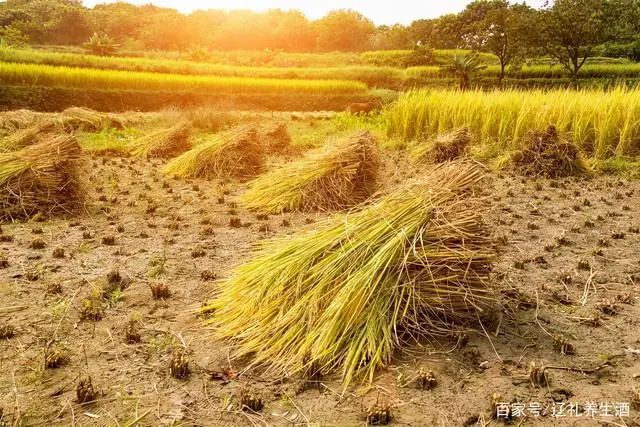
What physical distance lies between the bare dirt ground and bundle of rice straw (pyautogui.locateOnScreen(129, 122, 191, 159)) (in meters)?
3.81

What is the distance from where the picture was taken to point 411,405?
2264mm

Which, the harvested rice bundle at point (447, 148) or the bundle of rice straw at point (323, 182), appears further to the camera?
the harvested rice bundle at point (447, 148)

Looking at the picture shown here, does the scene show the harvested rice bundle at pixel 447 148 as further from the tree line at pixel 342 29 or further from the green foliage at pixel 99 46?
the green foliage at pixel 99 46

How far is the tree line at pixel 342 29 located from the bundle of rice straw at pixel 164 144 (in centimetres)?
2047

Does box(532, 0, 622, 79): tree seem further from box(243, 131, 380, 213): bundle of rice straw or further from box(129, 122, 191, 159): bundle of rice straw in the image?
box(243, 131, 380, 213): bundle of rice straw

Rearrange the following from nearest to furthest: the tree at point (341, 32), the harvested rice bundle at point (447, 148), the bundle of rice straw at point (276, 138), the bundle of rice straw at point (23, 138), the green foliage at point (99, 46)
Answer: the bundle of rice straw at point (23, 138) → the harvested rice bundle at point (447, 148) → the bundle of rice straw at point (276, 138) → the green foliage at point (99, 46) → the tree at point (341, 32)

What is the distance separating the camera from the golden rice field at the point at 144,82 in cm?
1516

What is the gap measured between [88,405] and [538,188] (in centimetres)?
587

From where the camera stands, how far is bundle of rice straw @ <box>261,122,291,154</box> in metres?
9.37

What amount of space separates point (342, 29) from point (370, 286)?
180 feet

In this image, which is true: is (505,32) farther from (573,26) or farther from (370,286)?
(370,286)

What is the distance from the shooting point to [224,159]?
7398 mm

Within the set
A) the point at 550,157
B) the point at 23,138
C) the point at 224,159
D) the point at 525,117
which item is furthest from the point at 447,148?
the point at 23,138

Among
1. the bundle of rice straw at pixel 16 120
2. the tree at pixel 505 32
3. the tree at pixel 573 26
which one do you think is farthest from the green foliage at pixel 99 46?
the tree at pixel 573 26
